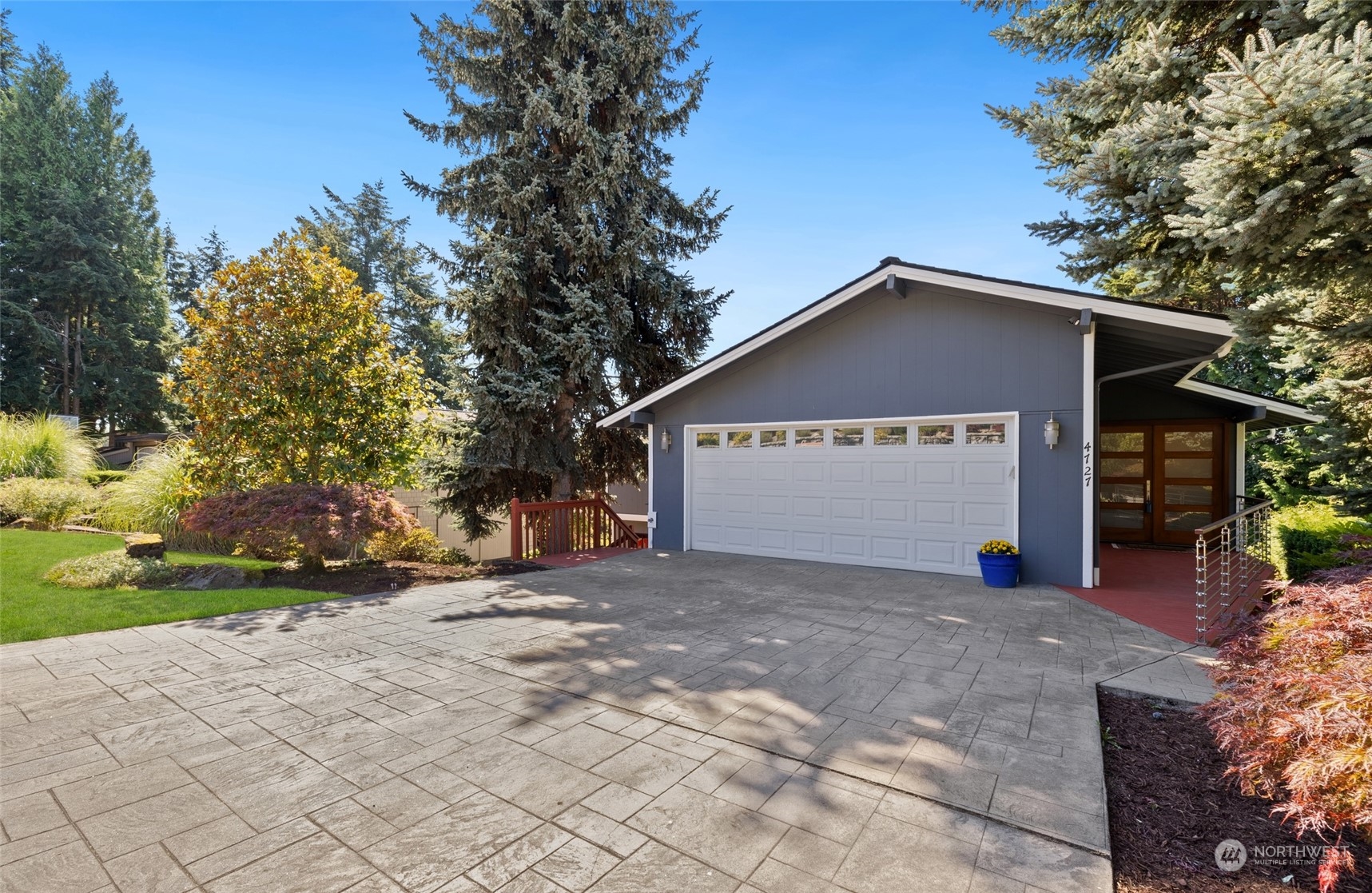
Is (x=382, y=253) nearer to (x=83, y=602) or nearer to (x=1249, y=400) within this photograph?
(x=83, y=602)

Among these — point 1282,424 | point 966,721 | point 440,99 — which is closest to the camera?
point 966,721

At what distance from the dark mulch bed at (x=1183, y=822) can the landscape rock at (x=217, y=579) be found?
8.20 metres

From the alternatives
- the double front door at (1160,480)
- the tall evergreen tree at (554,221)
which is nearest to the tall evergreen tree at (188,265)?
the tall evergreen tree at (554,221)

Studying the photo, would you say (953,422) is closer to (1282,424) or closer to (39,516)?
(1282,424)

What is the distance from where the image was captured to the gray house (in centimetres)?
694

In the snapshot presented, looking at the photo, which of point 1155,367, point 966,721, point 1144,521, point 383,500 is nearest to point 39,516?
point 383,500

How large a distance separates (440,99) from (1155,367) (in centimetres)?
1265

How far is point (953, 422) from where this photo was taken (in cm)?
773

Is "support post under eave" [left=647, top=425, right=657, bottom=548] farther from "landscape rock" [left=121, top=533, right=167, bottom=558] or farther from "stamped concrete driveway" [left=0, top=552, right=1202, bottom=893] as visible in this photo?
"landscape rock" [left=121, top=533, right=167, bottom=558]

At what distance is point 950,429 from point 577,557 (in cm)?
583

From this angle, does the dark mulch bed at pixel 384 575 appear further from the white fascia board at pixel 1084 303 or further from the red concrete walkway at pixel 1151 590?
the red concrete walkway at pixel 1151 590

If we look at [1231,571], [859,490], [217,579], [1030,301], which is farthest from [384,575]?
[1231,571]

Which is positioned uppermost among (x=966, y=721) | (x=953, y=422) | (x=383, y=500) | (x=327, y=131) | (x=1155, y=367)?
(x=327, y=131)

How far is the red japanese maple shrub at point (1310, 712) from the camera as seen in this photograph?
1.86 m
